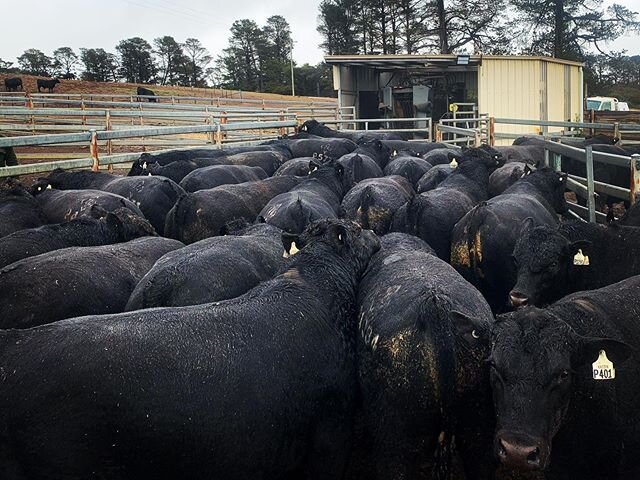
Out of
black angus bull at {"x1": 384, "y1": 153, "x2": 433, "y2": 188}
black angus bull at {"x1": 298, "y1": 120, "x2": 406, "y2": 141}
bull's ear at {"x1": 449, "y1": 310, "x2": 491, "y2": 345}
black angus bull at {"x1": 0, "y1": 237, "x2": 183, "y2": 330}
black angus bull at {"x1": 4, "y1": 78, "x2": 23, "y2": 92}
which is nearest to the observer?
bull's ear at {"x1": 449, "y1": 310, "x2": 491, "y2": 345}

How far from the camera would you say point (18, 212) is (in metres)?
7.08

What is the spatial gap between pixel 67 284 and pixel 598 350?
3303mm

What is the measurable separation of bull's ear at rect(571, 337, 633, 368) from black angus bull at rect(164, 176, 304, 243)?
4.56 metres

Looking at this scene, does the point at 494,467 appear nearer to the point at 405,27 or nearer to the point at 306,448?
the point at 306,448

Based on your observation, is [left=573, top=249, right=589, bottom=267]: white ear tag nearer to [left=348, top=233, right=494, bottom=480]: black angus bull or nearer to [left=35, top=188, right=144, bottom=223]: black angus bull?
[left=348, top=233, right=494, bottom=480]: black angus bull

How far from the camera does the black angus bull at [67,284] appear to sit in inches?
163

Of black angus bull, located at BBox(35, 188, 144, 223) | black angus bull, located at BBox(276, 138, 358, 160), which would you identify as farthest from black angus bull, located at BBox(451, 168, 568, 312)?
black angus bull, located at BBox(276, 138, 358, 160)

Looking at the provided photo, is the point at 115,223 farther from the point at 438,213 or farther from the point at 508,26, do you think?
the point at 508,26

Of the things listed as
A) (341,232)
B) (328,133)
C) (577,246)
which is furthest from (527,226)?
(328,133)

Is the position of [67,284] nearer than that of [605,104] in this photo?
Yes

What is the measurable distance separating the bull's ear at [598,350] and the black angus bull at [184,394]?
1.21m

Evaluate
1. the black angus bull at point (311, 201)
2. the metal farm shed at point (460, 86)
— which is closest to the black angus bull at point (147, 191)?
the black angus bull at point (311, 201)

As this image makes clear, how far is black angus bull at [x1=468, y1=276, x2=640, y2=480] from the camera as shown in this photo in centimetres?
298

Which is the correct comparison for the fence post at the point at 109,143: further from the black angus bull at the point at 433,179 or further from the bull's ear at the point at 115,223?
the bull's ear at the point at 115,223
